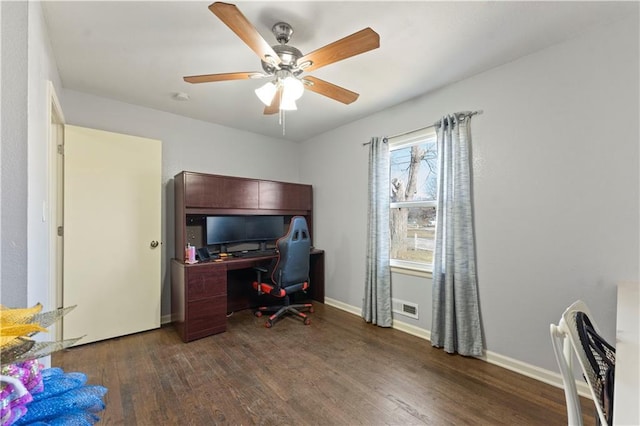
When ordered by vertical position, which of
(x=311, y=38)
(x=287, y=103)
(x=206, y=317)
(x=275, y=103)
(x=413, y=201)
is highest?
(x=311, y=38)

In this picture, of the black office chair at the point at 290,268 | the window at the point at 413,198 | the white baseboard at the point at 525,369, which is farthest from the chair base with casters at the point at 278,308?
the white baseboard at the point at 525,369

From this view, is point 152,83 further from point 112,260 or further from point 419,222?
point 419,222

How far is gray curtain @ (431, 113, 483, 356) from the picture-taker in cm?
249

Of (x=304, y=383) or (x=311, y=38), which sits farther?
(x=304, y=383)

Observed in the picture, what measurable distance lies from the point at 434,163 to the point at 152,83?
2.93 metres

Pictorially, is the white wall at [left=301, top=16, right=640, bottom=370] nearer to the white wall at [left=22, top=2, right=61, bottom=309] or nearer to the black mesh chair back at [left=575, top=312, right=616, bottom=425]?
the black mesh chair back at [left=575, top=312, right=616, bottom=425]

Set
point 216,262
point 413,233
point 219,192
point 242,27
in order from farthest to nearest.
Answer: point 219,192 → point 413,233 → point 216,262 → point 242,27

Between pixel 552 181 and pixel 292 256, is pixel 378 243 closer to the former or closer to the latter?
pixel 292 256

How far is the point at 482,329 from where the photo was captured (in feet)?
8.09

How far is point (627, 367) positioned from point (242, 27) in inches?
82.1

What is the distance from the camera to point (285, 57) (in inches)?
76.0

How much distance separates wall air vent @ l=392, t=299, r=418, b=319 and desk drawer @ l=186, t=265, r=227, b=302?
193 cm

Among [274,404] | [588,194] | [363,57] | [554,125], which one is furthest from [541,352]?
[363,57]

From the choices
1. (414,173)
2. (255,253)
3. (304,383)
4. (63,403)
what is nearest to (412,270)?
(414,173)
